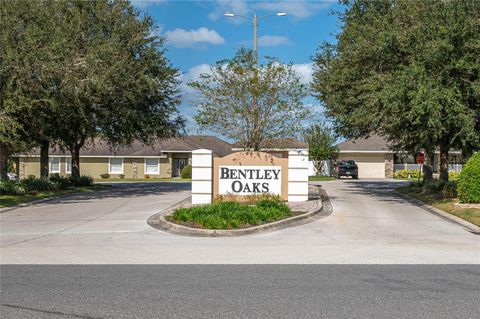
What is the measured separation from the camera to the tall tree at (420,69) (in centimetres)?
1889

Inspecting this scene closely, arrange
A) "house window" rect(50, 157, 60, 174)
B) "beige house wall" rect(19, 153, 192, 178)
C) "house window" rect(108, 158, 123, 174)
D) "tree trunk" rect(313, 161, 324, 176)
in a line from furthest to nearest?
"house window" rect(50, 157, 60, 174) → "tree trunk" rect(313, 161, 324, 176) → "house window" rect(108, 158, 123, 174) → "beige house wall" rect(19, 153, 192, 178)

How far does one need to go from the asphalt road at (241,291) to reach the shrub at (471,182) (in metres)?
9.73

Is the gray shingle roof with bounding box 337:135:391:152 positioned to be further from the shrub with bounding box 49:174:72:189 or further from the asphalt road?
the asphalt road

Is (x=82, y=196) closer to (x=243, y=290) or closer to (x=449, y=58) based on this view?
(x=449, y=58)

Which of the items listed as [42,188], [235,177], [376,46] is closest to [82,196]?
[42,188]

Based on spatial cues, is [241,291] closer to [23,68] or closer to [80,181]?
[23,68]

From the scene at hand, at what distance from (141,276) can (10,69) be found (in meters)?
16.5

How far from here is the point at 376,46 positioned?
2044 cm

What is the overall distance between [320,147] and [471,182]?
35879 millimetres

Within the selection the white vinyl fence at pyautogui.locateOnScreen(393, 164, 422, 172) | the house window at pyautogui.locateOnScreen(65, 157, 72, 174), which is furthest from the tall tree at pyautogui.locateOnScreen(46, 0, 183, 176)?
the white vinyl fence at pyautogui.locateOnScreen(393, 164, 422, 172)

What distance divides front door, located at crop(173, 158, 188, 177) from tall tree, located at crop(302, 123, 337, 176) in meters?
12.3

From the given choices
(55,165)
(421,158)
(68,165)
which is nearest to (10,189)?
(421,158)

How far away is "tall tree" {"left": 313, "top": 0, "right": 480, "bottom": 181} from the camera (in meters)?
18.9

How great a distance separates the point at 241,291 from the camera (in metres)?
7.43
